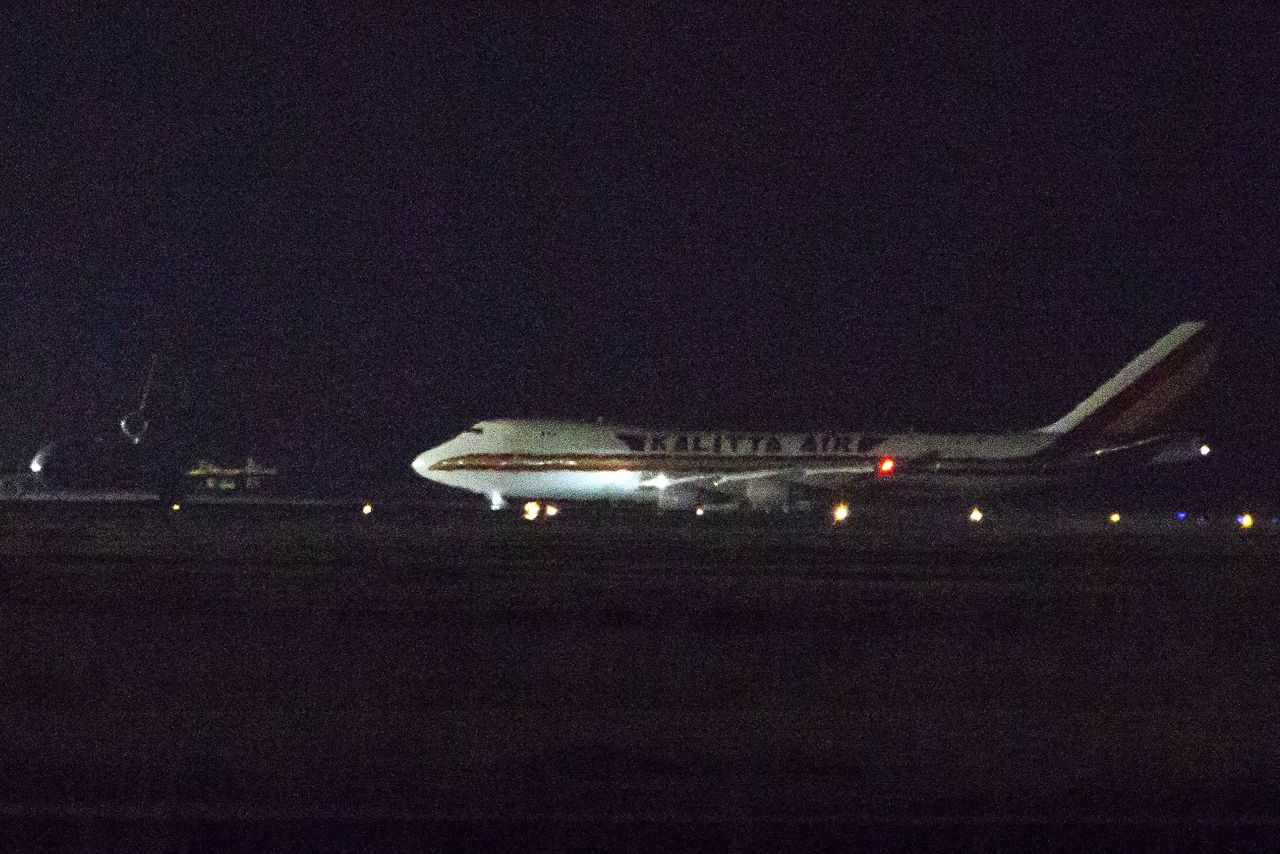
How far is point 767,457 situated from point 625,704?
51.0 metres

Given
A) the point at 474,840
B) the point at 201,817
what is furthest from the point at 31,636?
the point at 474,840

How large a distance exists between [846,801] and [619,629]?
33.4 feet

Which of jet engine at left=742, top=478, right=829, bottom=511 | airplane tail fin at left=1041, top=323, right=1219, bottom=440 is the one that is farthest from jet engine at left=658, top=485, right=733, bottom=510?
airplane tail fin at left=1041, top=323, right=1219, bottom=440

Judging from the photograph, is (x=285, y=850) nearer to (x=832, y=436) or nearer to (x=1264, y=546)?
(x=1264, y=546)

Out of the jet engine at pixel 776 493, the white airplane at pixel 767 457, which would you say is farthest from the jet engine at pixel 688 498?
the jet engine at pixel 776 493

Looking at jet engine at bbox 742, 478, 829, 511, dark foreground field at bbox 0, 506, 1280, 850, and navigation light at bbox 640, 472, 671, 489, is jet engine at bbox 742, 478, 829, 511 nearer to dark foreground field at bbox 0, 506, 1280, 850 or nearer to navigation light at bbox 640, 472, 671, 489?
navigation light at bbox 640, 472, 671, 489

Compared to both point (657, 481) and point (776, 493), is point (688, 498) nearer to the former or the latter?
point (776, 493)

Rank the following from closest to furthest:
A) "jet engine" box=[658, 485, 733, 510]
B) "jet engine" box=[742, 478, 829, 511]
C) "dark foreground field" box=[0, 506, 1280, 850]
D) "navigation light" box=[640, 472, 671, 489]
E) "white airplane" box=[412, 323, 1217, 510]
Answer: "dark foreground field" box=[0, 506, 1280, 850], "jet engine" box=[742, 478, 829, 511], "jet engine" box=[658, 485, 733, 510], "navigation light" box=[640, 472, 671, 489], "white airplane" box=[412, 323, 1217, 510]

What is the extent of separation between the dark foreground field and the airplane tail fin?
4015cm

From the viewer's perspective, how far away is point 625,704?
15.6 meters

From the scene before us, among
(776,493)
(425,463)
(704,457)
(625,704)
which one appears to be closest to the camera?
(625,704)

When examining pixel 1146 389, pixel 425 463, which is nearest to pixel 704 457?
pixel 425 463

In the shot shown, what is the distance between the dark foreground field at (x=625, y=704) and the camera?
35.3ft

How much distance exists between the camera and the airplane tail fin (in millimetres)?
71375
